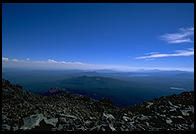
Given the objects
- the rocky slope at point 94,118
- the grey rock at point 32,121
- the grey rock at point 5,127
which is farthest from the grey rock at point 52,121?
the grey rock at point 5,127

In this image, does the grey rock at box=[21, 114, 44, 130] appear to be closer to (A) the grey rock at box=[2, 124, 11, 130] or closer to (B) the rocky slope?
(B) the rocky slope

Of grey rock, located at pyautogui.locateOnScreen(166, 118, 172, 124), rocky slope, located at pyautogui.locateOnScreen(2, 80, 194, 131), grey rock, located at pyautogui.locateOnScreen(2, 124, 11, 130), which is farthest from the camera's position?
grey rock, located at pyautogui.locateOnScreen(166, 118, 172, 124)

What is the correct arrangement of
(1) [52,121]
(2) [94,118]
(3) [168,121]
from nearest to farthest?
(1) [52,121] → (3) [168,121] → (2) [94,118]

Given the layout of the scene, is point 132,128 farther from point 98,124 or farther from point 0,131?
point 0,131

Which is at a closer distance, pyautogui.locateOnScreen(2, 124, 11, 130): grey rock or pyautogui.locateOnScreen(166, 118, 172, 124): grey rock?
pyautogui.locateOnScreen(2, 124, 11, 130): grey rock

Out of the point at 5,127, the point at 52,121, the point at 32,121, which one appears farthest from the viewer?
the point at 52,121

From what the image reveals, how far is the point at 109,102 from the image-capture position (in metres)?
14.4

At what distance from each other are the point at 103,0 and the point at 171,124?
8098mm

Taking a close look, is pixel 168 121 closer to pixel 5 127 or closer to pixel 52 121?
pixel 52 121

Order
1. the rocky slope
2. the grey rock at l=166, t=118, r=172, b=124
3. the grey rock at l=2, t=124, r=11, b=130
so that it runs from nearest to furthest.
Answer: the grey rock at l=2, t=124, r=11, b=130, the rocky slope, the grey rock at l=166, t=118, r=172, b=124

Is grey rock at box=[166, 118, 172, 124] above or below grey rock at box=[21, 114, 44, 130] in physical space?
below

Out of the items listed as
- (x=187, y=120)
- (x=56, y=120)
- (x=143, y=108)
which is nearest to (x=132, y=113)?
(x=143, y=108)

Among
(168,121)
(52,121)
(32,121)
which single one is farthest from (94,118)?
(168,121)

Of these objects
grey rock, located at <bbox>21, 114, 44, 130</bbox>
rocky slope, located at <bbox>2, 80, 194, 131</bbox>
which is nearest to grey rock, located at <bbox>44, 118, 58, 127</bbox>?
rocky slope, located at <bbox>2, 80, 194, 131</bbox>
